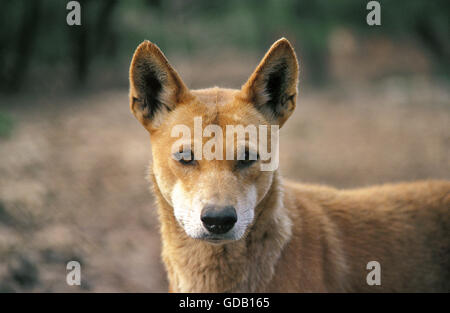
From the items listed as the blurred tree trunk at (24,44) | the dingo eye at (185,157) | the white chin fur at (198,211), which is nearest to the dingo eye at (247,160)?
the white chin fur at (198,211)

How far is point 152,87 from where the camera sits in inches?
133

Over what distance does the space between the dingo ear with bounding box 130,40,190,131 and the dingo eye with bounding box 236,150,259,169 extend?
66 centimetres

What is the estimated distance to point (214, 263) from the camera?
10.5 ft

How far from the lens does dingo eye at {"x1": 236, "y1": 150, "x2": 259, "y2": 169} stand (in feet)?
9.96

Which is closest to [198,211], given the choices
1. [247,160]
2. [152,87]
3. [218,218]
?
[218,218]

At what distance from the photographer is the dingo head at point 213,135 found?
2848 mm

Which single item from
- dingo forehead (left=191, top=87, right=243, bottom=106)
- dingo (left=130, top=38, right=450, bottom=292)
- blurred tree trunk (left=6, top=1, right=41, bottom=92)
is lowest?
dingo (left=130, top=38, right=450, bottom=292)

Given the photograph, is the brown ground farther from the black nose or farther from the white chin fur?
the black nose

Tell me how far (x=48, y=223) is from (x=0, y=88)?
6167 mm

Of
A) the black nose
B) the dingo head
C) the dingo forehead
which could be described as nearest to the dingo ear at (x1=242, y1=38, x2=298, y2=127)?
the dingo head

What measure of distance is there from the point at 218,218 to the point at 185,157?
538 millimetres

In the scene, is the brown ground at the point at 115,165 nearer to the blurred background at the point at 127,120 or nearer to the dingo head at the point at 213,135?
the blurred background at the point at 127,120

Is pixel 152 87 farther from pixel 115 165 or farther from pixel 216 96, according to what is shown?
pixel 115 165
